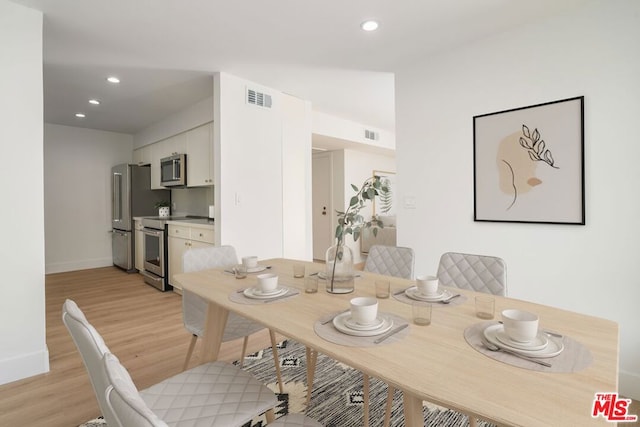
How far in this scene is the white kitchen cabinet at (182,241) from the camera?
11.5 ft

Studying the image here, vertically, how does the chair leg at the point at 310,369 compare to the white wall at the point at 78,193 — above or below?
below

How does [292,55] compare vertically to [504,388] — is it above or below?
above

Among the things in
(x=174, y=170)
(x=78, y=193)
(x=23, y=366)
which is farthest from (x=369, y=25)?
(x=78, y=193)

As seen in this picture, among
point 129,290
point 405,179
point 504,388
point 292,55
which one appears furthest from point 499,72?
point 129,290

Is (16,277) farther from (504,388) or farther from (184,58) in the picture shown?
(504,388)

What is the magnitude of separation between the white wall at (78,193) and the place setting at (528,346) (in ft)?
20.9

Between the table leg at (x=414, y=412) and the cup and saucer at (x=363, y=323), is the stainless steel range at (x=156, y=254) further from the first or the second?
the table leg at (x=414, y=412)

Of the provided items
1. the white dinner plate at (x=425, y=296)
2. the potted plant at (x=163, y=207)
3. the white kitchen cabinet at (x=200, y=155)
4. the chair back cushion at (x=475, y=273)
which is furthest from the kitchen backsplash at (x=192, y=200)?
the white dinner plate at (x=425, y=296)

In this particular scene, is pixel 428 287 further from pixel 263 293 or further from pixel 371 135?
pixel 371 135

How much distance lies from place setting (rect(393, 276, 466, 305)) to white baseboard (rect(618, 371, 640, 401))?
151 centimetres

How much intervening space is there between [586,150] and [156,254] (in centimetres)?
464

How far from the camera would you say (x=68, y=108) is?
14.4 feet

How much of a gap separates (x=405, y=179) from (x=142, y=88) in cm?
307

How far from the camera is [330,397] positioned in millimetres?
1897
